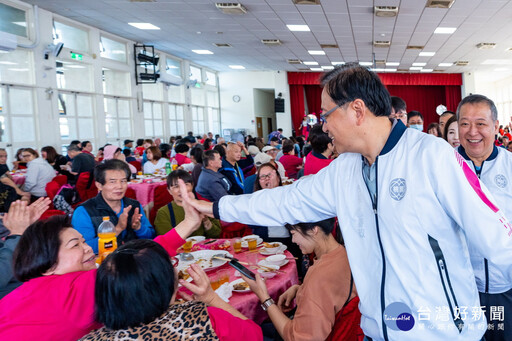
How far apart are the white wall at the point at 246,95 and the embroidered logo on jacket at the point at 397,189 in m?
17.2

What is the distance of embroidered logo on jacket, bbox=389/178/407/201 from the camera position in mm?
1215

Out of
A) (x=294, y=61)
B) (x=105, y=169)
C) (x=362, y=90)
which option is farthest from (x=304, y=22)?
(x=362, y=90)

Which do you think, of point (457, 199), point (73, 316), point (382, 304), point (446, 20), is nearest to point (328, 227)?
point (382, 304)

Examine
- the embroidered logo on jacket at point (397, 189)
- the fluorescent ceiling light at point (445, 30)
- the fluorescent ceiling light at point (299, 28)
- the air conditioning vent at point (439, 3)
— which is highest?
the fluorescent ceiling light at point (299, 28)

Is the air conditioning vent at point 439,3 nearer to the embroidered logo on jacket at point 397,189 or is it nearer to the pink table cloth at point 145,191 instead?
the pink table cloth at point 145,191

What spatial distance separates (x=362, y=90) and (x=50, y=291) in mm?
1303

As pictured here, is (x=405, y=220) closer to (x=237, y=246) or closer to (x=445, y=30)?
(x=237, y=246)

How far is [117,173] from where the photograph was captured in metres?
3.13

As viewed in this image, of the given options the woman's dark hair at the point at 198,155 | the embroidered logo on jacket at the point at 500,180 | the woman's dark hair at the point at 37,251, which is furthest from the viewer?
the woman's dark hair at the point at 198,155

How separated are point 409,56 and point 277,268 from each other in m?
13.5

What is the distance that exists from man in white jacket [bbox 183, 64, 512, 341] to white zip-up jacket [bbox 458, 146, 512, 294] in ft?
1.79

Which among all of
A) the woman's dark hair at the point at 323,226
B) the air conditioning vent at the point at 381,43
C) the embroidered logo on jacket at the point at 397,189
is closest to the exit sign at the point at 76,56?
the air conditioning vent at the point at 381,43

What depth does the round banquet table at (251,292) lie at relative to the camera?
2.09 m

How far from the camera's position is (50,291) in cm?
150
